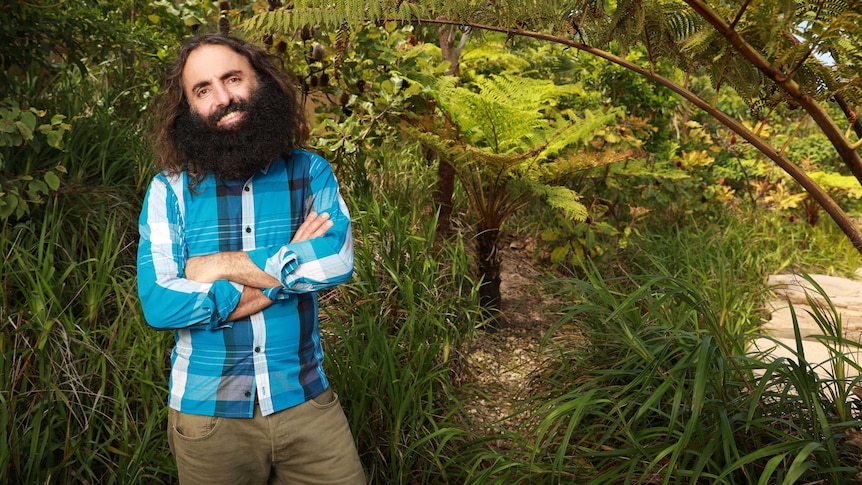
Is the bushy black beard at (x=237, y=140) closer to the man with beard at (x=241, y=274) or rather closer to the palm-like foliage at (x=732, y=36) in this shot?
the man with beard at (x=241, y=274)

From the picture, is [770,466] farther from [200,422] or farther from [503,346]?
[503,346]

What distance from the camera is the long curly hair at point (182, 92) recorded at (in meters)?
1.91

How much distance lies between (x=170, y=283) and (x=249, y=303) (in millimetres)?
205

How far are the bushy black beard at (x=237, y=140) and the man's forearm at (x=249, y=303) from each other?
12.7 inches

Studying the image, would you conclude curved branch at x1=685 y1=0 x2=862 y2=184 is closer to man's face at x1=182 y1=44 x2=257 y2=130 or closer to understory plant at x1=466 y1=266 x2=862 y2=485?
understory plant at x1=466 y1=266 x2=862 y2=485

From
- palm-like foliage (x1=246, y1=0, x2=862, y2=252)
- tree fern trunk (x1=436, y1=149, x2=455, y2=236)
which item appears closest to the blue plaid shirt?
palm-like foliage (x1=246, y1=0, x2=862, y2=252)

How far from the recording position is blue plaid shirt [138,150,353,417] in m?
1.75

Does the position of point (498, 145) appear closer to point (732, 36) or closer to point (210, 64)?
point (732, 36)

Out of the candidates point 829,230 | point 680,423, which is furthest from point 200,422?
point 829,230

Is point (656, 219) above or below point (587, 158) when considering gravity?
below

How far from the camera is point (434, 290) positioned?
Answer: 142 inches

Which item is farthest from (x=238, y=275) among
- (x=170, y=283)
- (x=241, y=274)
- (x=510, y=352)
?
(x=510, y=352)

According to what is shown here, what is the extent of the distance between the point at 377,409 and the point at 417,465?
0.28 m

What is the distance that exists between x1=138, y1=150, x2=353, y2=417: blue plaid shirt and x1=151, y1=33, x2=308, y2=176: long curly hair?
9 cm
